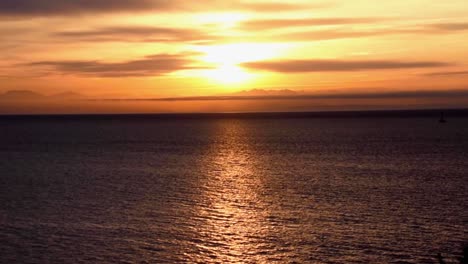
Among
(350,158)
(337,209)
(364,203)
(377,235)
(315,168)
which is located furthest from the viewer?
(350,158)

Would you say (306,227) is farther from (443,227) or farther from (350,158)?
(350,158)

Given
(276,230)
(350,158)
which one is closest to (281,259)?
(276,230)

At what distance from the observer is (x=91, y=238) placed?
39625mm

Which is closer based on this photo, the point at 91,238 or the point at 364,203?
the point at 91,238

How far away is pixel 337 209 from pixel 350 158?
5175 centimetres

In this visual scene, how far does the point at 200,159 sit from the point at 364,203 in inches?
2079

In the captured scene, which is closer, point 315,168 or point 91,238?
point 91,238

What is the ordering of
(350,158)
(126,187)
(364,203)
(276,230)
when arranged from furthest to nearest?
(350,158)
(126,187)
(364,203)
(276,230)

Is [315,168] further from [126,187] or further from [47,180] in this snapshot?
[47,180]

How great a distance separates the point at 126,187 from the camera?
65.1 m

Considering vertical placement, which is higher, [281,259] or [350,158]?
[350,158]

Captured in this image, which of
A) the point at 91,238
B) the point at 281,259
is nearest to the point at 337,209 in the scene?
the point at 281,259

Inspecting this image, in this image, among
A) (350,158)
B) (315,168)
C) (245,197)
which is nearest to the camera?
(245,197)

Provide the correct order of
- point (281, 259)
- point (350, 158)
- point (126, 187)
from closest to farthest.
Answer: point (281, 259)
point (126, 187)
point (350, 158)
